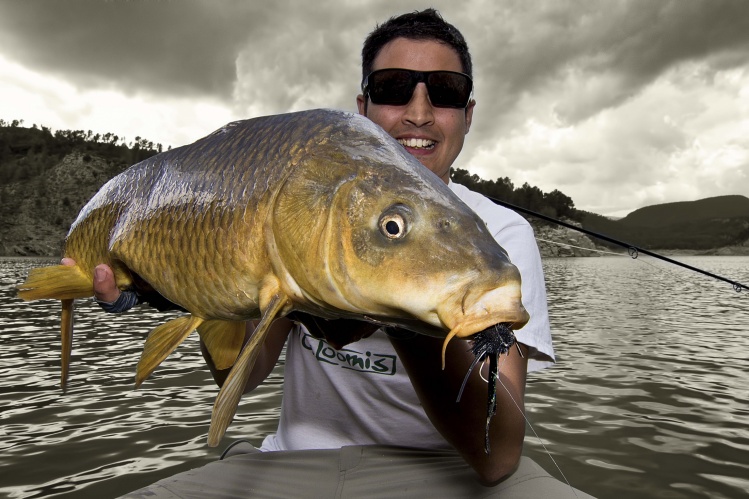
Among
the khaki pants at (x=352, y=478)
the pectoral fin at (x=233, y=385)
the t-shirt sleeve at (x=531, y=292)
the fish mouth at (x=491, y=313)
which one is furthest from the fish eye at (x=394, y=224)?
the khaki pants at (x=352, y=478)

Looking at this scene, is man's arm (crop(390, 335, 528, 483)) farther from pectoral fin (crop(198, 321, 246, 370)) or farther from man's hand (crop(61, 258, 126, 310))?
man's hand (crop(61, 258, 126, 310))

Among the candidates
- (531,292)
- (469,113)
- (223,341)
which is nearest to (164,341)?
(223,341)

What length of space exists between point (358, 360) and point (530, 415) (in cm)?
461

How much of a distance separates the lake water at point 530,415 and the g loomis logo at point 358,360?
109 inches

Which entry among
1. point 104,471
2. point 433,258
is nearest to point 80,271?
point 433,258

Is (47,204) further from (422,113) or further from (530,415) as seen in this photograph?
(422,113)

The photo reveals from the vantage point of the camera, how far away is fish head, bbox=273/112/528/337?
3.71ft

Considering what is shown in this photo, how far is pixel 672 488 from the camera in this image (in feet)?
15.5

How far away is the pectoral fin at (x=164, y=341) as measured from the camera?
1695mm

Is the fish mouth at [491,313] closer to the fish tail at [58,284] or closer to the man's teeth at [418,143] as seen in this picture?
the fish tail at [58,284]

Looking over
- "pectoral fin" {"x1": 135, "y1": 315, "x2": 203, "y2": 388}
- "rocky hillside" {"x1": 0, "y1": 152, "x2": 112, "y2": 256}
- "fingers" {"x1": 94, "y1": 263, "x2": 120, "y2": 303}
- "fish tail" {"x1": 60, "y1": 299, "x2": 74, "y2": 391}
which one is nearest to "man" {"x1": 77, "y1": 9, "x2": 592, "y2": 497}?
"fingers" {"x1": 94, "y1": 263, "x2": 120, "y2": 303}

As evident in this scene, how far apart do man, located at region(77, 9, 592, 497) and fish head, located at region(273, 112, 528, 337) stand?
0.62m

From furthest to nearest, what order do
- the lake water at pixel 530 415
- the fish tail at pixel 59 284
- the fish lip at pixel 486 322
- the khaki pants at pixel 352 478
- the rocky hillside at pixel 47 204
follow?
1. the rocky hillside at pixel 47 204
2. the lake water at pixel 530 415
3. the khaki pants at pixel 352 478
4. the fish tail at pixel 59 284
5. the fish lip at pixel 486 322

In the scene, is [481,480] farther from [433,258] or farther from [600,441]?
[600,441]
